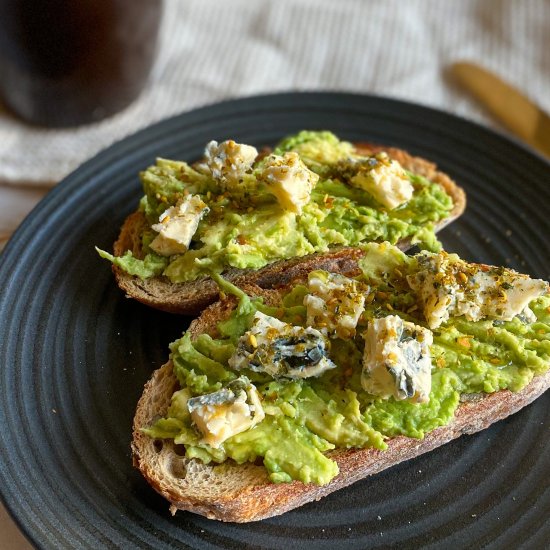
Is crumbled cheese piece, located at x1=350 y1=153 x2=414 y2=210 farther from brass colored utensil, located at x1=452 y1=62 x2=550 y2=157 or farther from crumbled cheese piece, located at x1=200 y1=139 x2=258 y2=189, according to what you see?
brass colored utensil, located at x1=452 y1=62 x2=550 y2=157

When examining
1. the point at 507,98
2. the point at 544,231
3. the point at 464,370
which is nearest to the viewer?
the point at 464,370

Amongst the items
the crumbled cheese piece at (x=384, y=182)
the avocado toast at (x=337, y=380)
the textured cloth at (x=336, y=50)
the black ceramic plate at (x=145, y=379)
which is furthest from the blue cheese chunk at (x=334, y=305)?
the textured cloth at (x=336, y=50)

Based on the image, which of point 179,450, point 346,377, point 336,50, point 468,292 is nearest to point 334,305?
point 346,377

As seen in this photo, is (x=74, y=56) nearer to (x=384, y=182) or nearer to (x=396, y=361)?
(x=384, y=182)

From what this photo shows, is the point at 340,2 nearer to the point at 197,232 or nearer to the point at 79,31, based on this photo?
the point at 79,31

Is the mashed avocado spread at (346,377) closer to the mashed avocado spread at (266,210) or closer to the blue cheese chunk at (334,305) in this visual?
the blue cheese chunk at (334,305)

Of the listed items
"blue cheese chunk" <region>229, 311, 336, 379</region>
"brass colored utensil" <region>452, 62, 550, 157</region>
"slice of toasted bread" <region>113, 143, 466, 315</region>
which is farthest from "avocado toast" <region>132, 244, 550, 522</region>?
"brass colored utensil" <region>452, 62, 550, 157</region>

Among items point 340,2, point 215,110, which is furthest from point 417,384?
point 340,2
